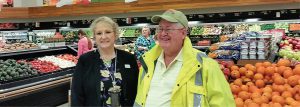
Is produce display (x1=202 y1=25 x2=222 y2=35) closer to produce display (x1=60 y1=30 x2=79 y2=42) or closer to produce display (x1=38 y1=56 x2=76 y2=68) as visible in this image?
produce display (x1=60 y1=30 x2=79 y2=42)

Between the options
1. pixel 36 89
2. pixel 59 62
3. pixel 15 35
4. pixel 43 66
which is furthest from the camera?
pixel 15 35

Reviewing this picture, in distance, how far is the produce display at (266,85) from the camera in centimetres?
330

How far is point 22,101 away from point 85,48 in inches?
151

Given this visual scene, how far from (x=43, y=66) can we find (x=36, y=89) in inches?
55.0

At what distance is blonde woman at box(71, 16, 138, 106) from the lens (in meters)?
2.83

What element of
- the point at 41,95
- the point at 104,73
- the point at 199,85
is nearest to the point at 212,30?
the point at 41,95

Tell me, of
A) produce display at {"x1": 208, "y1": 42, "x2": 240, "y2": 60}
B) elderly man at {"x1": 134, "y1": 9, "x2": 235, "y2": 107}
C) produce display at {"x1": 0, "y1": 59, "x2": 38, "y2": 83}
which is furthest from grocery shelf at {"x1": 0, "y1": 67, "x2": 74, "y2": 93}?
elderly man at {"x1": 134, "y1": 9, "x2": 235, "y2": 107}

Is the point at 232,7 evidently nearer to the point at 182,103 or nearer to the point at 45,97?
the point at 45,97

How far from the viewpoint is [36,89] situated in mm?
5793

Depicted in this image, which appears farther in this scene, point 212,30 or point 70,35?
point 70,35

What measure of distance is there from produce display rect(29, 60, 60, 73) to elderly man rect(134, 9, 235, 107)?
4765 millimetres

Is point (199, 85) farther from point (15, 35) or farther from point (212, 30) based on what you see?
point (15, 35)

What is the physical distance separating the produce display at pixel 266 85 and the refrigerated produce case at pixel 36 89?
9.95 ft

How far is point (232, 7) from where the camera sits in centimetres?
991
